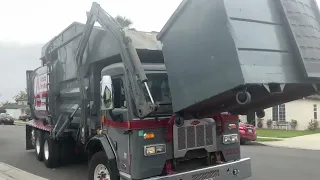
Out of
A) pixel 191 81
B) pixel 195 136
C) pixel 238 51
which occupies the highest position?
pixel 238 51

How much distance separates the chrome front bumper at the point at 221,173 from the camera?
531 centimetres

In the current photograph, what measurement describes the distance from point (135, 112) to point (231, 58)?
6.01 feet

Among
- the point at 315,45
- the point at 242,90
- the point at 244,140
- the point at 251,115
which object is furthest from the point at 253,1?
the point at 244,140

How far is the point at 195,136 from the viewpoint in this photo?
19.0 ft

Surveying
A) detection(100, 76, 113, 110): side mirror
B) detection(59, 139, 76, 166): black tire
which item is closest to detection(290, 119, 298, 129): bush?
detection(59, 139, 76, 166): black tire

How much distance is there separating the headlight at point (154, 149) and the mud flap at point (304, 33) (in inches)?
93.4

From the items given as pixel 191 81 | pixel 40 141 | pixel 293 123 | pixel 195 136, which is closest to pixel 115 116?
pixel 195 136

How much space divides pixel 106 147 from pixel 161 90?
4.40ft

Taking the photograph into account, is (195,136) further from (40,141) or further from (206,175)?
(40,141)

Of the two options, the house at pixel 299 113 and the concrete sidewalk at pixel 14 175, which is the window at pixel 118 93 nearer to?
the concrete sidewalk at pixel 14 175

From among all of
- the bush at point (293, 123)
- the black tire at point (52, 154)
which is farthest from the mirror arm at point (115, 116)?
the bush at point (293, 123)

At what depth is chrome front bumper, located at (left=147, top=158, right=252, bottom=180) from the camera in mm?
5311

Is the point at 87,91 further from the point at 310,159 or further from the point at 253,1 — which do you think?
the point at 310,159

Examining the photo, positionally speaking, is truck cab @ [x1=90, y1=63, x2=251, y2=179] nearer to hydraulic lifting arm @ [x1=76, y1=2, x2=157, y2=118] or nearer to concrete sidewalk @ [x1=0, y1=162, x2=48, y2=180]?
hydraulic lifting arm @ [x1=76, y1=2, x2=157, y2=118]
